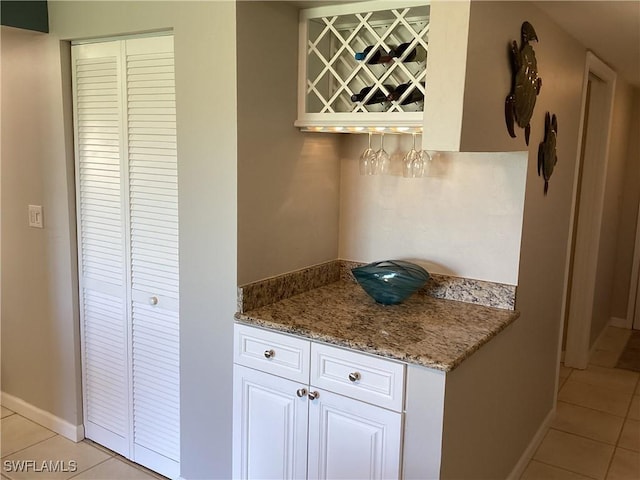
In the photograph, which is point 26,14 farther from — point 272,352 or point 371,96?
point 272,352

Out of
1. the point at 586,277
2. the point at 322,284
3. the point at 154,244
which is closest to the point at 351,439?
the point at 322,284

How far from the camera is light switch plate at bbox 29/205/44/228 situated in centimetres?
277

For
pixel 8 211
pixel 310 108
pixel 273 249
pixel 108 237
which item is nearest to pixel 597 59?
pixel 310 108

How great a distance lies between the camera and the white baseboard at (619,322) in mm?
4879

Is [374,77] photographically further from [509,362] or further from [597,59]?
[597,59]

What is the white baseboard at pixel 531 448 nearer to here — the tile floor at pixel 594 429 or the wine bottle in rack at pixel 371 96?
the tile floor at pixel 594 429

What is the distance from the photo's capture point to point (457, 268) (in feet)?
8.01

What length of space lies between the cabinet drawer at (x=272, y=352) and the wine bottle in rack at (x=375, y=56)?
107 cm

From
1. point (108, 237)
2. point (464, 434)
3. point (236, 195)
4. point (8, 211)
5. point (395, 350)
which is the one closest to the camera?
point (395, 350)

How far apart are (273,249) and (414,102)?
795 millimetres

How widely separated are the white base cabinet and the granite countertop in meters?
0.05

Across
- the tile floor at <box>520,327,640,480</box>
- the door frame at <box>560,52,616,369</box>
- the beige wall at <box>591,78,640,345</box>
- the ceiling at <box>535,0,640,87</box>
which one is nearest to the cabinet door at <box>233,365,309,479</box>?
the tile floor at <box>520,327,640,480</box>

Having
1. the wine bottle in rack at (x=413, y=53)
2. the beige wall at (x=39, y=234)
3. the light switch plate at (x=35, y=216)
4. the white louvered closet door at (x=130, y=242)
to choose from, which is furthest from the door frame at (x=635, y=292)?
the light switch plate at (x=35, y=216)

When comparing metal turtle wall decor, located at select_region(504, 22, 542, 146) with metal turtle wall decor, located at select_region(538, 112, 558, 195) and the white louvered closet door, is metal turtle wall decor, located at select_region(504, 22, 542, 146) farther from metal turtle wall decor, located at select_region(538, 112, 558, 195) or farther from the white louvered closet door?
the white louvered closet door
